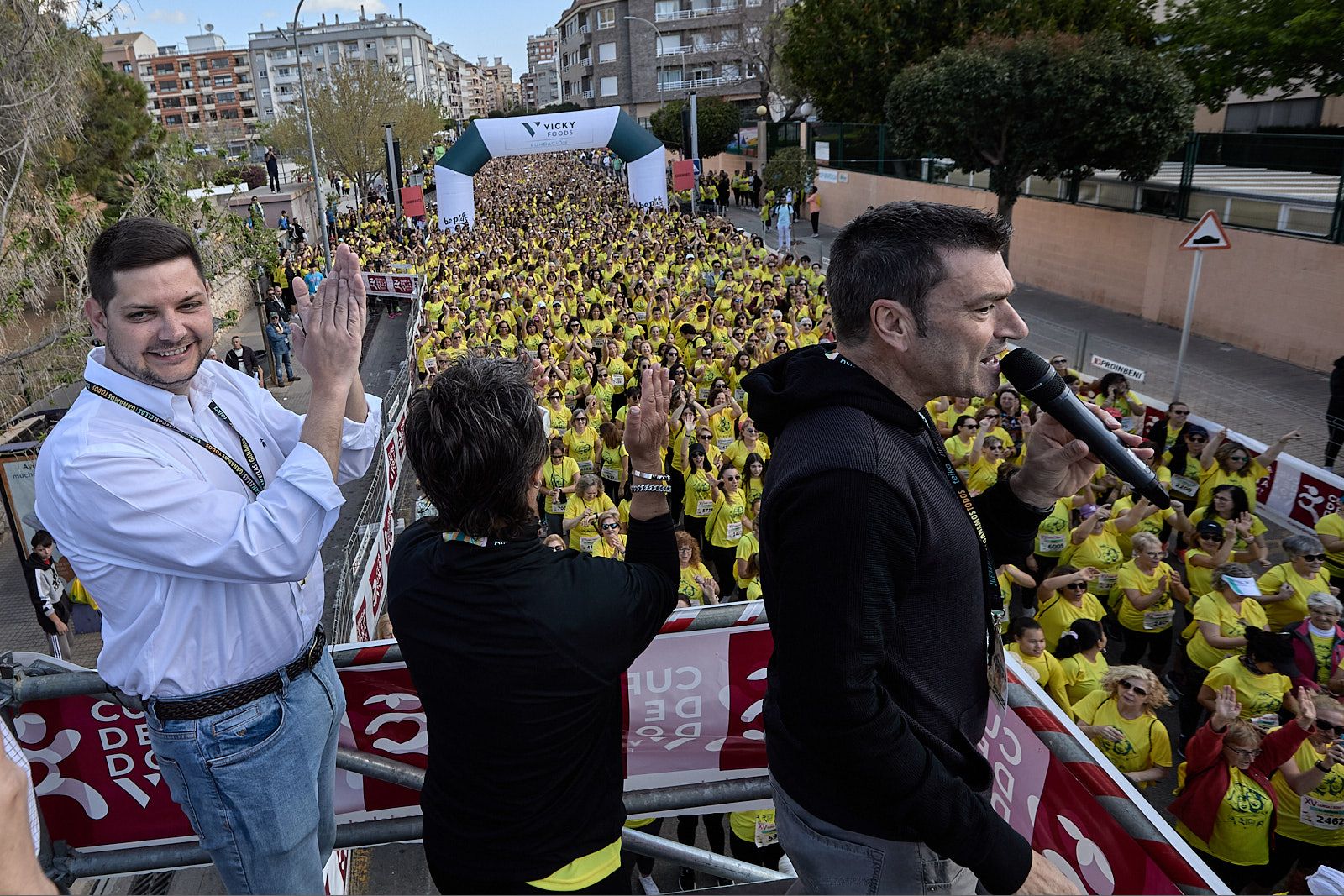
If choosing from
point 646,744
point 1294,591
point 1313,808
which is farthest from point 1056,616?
point 646,744

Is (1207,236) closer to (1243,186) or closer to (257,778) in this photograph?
(1243,186)

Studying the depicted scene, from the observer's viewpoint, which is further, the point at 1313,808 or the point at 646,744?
the point at 1313,808

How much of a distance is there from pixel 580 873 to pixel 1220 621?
5691mm

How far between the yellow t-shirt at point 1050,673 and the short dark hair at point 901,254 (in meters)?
4.35

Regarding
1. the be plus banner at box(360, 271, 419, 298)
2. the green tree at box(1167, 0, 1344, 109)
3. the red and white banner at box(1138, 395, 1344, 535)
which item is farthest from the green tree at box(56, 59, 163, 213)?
the green tree at box(1167, 0, 1344, 109)

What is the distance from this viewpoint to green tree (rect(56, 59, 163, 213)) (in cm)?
1277

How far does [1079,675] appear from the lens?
572 cm

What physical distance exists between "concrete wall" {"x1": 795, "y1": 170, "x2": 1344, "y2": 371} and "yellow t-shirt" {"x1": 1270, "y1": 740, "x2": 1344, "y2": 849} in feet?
26.2

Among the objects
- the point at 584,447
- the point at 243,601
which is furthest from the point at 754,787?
the point at 584,447

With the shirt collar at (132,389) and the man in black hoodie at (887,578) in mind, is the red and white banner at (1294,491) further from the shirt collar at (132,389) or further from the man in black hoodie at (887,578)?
the shirt collar at (132,389)

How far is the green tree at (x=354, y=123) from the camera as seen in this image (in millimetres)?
43031

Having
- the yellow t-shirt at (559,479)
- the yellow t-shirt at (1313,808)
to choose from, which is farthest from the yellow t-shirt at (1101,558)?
the yellow t-shirt at (559,479)

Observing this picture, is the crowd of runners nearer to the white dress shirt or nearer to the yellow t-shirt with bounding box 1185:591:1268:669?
the yellow t-shirt with bounding box 1185:591:1268:669

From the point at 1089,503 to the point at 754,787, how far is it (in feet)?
19.7
